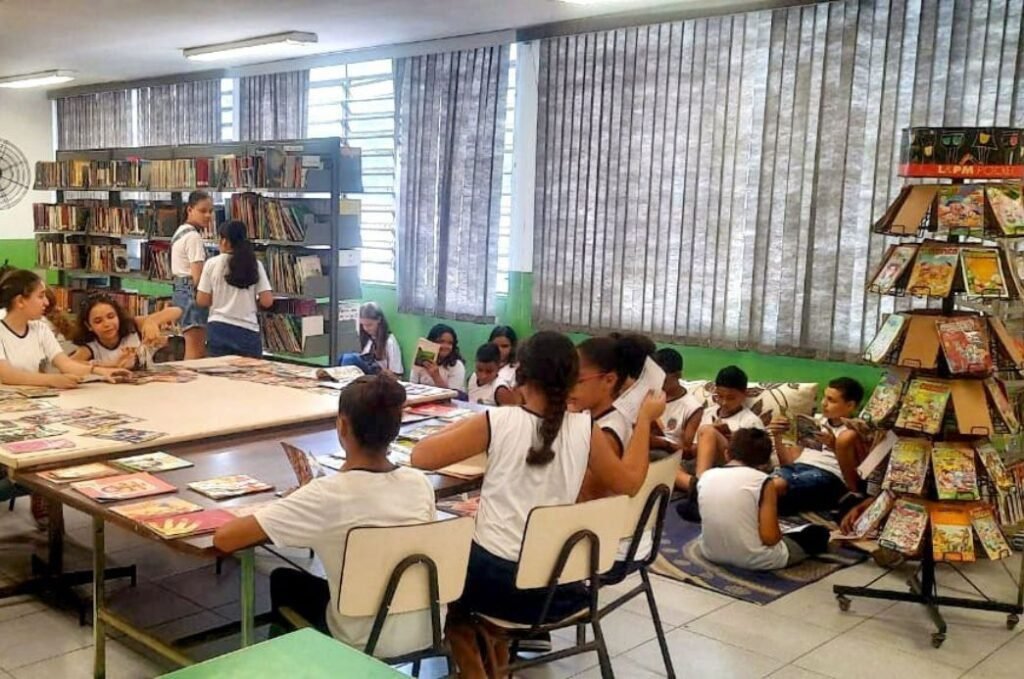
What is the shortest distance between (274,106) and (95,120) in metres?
3.22

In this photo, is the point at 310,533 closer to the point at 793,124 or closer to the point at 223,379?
the point at 223,379

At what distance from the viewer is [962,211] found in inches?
141

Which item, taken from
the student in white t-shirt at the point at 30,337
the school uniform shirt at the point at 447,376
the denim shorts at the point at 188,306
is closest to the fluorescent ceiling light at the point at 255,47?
the denim shorts at the point at 188,306

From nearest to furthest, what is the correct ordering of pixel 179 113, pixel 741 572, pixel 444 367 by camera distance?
1. pixel 741 572
2. pixel 444 367
3. pixel 179 113

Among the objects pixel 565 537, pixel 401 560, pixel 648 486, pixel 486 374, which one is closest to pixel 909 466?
pixel 648 486

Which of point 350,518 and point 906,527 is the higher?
point 350,518

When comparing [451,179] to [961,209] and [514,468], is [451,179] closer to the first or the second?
[961,209]

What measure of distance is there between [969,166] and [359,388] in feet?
8.07

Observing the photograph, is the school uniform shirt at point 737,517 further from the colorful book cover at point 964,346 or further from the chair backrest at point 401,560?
the chair backrest at point 401,560

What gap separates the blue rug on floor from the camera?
4.11 metres

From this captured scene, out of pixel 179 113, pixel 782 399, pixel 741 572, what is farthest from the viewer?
pixel 179 113

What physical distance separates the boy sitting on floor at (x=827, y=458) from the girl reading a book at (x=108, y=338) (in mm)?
3028

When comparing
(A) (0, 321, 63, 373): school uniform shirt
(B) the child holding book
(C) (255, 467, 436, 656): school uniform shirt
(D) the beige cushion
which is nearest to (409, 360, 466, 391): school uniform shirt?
(D) the beige cushion

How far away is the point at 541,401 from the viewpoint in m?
2.70
